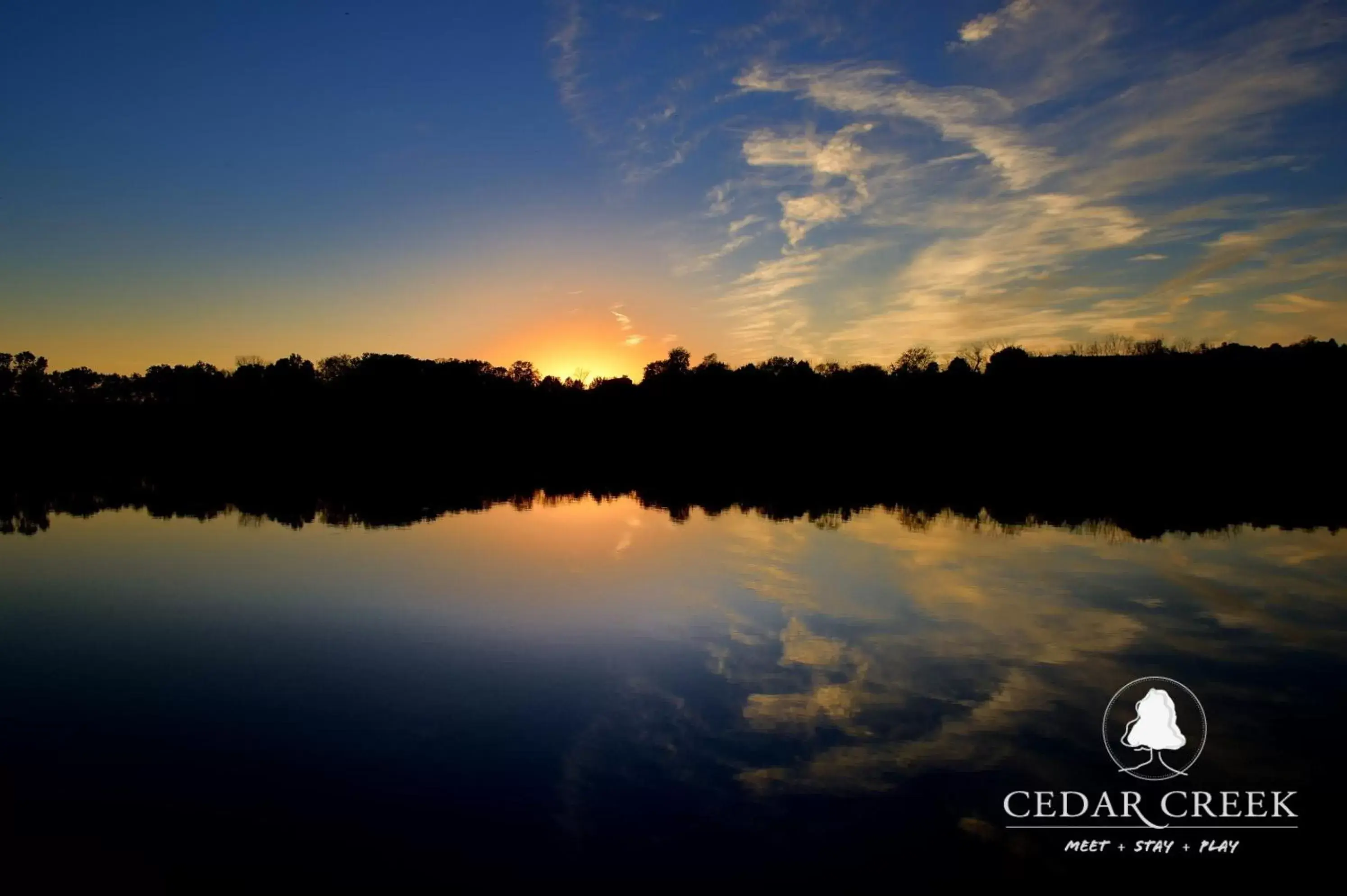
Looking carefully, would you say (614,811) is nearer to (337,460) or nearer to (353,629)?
(353,629)

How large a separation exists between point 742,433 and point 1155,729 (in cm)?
11663

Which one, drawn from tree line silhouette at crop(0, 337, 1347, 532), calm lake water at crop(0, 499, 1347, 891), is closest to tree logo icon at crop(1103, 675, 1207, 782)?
calm lake water at crop(0, 499, 1347, 891)

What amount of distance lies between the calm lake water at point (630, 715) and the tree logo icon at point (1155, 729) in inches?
10.8

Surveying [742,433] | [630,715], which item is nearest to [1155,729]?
[630,715]

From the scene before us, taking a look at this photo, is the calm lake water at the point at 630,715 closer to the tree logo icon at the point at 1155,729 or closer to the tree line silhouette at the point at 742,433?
the tree logo icon at the point at 1155,729

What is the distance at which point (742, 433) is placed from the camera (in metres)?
130

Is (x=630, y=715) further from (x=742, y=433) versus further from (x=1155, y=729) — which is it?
(x=742, y=433)

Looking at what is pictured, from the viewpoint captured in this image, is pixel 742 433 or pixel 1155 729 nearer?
pixel 1155 729

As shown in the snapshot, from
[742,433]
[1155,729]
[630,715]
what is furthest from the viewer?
[742,433]

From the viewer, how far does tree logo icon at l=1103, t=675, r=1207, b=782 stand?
38.1 feet

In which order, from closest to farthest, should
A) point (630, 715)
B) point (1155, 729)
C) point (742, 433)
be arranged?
point (1155, 729), point (630, 715), point (742, 433)

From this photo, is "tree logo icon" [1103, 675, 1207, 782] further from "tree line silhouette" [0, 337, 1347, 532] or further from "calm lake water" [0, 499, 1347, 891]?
"tree line silhouette" [0, 337, 1347, 532]

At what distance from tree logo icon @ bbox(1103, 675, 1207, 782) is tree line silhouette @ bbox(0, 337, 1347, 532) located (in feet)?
89.5

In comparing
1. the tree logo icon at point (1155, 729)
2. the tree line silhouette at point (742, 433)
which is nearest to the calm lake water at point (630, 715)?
the tree logo icon at point (1155, 729)
